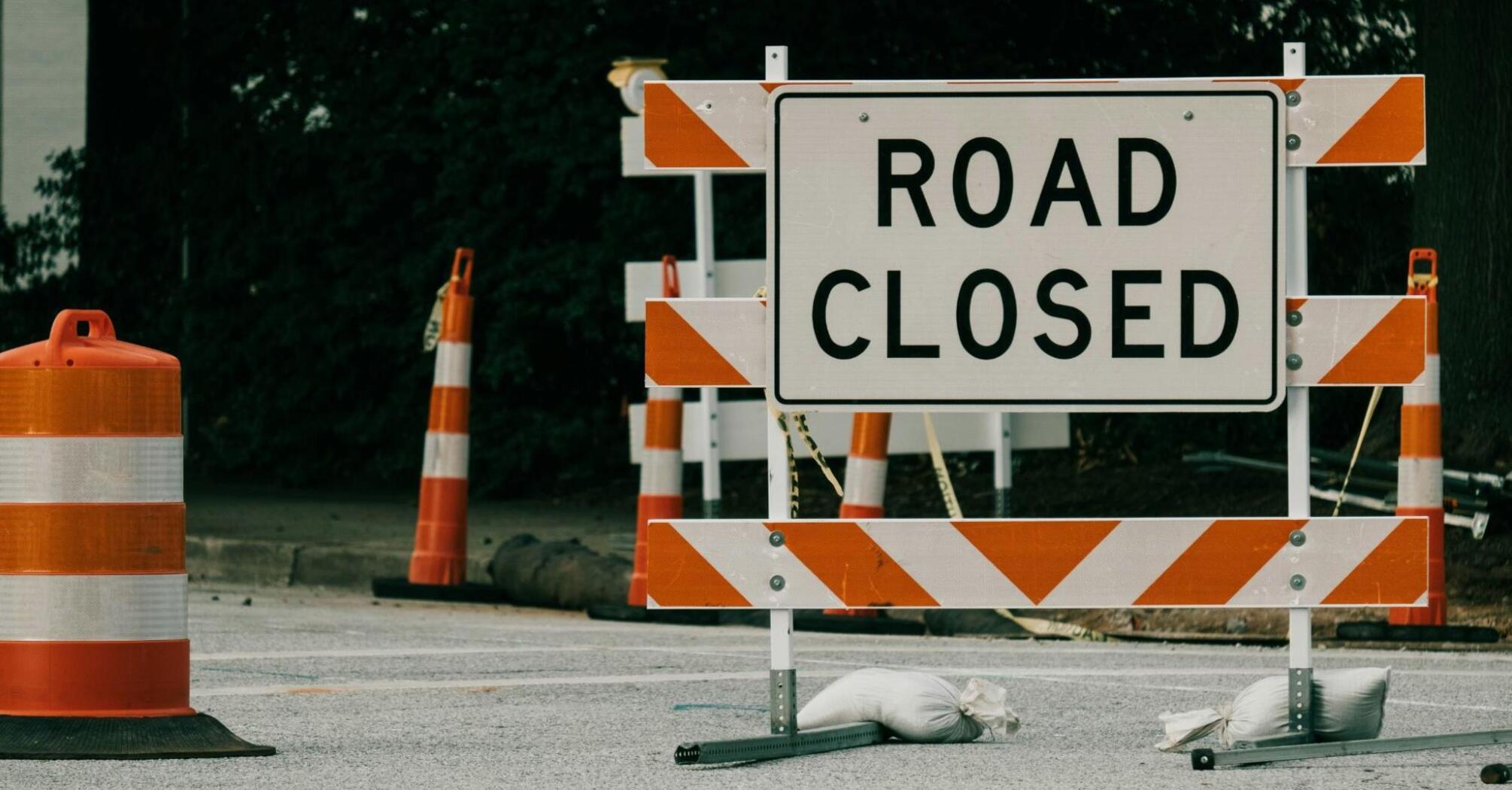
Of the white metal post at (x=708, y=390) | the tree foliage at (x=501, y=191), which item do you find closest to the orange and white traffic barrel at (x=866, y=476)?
the white metal post at (x=708, y=390)

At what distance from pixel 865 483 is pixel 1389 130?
478cm

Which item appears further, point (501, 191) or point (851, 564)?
point (501, 191)

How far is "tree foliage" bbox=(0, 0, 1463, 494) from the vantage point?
1593 cm

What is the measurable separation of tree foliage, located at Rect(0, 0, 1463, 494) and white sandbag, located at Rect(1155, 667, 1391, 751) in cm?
934

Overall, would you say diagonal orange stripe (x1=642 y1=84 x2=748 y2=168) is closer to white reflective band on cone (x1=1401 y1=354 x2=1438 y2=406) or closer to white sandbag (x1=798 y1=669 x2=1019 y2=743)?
white sandbag (x1=798 y1=669 x2=1019 y2=743)

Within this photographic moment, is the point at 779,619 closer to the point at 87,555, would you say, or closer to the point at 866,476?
the point at 87,555

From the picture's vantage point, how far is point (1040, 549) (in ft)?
17.9

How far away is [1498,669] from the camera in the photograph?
8.19 m

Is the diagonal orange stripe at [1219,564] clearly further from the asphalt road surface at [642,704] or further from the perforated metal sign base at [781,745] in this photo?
the perforated metal sign base at [781,745]

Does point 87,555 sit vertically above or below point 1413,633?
above

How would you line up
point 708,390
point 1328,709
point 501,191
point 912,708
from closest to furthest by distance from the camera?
point 1328,709
point 912,708
point 708,390
point 501,191

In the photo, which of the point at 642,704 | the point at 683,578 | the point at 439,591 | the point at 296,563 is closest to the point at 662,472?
the point at 439,591

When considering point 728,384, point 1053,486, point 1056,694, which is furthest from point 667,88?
point 1053,486

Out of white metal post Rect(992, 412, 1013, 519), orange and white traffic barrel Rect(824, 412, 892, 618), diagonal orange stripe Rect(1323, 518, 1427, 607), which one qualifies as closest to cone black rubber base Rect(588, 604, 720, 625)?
orange and white traffic barrel Rect(824, 412, 892, 618)
